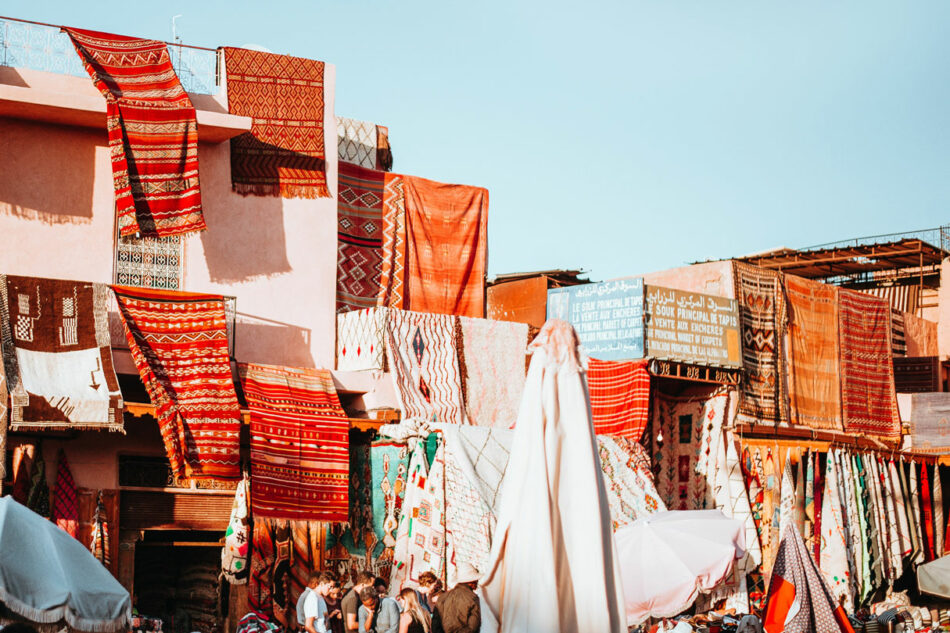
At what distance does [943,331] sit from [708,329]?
9.14 meters

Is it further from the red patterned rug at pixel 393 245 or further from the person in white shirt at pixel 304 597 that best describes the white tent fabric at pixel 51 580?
the red patterned rug at pixel 393 245

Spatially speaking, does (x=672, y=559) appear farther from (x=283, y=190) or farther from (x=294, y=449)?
(x=283, y=190)

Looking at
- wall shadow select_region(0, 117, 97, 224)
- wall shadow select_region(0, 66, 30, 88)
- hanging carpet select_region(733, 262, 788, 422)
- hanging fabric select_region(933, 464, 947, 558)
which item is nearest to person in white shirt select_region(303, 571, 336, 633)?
wall shadow select_region(0, 117, 97, 224)

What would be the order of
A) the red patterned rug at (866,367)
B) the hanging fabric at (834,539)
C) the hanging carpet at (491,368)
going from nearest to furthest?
the hanging carpet at (491,368) → the hanging fabric at (834,539) → the red patterned rug at (866,367)

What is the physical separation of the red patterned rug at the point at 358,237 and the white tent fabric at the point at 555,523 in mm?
9586

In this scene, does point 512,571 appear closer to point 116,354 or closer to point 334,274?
point 116,354

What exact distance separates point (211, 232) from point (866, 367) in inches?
476

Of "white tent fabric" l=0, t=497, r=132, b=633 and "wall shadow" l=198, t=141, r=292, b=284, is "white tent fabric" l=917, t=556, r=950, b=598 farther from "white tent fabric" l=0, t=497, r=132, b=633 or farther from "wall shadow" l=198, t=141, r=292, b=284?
"white tent fabric" l=0, t=497, r=132, b=633

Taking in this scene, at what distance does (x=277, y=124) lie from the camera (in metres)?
15.8

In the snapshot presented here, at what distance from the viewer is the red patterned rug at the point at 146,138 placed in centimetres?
1416

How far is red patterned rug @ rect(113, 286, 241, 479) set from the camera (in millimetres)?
13133

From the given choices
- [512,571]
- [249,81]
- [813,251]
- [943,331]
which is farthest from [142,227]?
[943,331]

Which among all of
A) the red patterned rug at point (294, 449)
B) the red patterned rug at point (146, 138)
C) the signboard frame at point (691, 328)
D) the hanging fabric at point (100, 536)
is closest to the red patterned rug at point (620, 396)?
the signboard frame at point (691, 328)

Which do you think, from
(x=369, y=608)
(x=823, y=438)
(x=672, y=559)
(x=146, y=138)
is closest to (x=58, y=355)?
(x=146, y=138)
